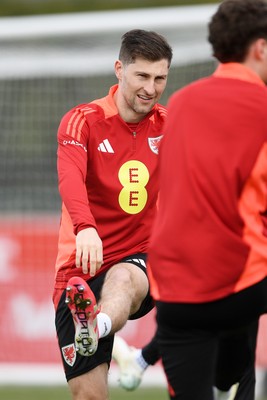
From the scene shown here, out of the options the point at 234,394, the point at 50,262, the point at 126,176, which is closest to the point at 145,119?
the point at 126,176

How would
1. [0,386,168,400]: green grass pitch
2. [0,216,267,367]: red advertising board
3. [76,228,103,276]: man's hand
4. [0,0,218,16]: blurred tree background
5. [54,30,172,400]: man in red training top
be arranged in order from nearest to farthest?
1. [76,228,103,276]: man's hand
2. [54,30,172,400]: man in red training top
3. [0,386,168,400]: green grass pitch
4. [0,216,267,367]: red advertising board
5. [0,0,218,16]: blurred tree background

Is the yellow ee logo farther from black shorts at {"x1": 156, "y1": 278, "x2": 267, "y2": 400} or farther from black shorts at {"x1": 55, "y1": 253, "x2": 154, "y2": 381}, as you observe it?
black shorts at {"x1": 156, "y1": 278, "x2": 267, "y2": 400}

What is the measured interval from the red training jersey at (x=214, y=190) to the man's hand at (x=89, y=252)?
75 cm

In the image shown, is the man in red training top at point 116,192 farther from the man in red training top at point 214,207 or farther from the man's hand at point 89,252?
the man in red training top at point 214,207

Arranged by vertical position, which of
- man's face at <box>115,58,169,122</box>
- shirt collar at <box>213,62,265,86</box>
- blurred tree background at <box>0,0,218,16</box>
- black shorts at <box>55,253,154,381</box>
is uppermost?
shirt collar at <box>213,62,265,86</box>

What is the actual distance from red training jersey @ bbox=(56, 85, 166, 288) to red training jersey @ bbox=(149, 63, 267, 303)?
154 centimetres

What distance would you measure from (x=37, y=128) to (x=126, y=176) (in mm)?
4733

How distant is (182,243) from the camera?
3.67 metres

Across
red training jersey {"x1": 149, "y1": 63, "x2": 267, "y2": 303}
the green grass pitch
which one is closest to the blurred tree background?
the green grass pitch

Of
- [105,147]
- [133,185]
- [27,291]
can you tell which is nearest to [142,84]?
[105,147]

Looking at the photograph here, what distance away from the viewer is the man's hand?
445cm

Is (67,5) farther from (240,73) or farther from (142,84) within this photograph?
(240,73)

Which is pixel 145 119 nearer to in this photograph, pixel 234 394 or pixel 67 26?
pixel 234 394

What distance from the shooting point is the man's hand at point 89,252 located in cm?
445
